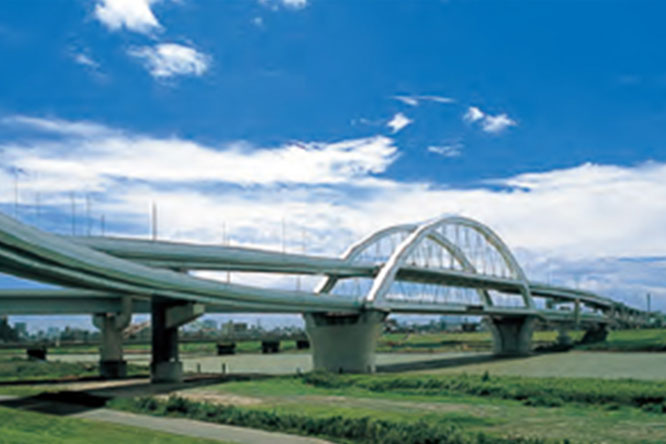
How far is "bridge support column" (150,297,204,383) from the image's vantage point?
50.4 meters

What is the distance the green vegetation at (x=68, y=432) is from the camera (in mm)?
22438

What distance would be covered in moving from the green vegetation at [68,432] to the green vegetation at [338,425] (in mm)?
3742

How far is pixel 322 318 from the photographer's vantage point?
6562cm

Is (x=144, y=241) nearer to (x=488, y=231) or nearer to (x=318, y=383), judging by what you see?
(x=318, y=383)

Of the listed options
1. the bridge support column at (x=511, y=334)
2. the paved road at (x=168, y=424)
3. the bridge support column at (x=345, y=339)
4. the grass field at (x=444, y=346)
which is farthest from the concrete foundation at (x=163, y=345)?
the bridge support column at (x=511, y=334)

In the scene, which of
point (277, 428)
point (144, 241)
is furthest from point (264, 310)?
point (277, 428)

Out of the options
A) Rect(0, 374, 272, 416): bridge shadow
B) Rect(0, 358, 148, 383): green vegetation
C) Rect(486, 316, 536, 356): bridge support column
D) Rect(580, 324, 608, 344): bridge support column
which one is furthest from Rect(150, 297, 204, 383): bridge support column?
Rect(580, 324, 608, 344): bridge support column

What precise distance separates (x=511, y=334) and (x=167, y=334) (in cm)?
6458

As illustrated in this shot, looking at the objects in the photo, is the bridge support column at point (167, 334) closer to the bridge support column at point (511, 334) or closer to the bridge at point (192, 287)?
the bridge at point (192, 287)

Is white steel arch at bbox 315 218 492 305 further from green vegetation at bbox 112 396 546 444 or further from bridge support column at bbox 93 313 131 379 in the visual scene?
green vegetation at bbox 112 396 546 444

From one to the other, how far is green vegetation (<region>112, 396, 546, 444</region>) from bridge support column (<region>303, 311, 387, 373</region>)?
32.2 m

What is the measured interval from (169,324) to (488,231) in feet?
199

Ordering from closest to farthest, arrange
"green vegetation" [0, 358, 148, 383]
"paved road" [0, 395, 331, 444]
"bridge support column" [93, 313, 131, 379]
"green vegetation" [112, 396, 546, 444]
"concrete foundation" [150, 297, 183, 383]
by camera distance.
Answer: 1. "green vegetation" [112, 396, 546, 444]
2. "paved road" [0, 395, 331, 444]
3. "concrete foundation" [150, 297, 183, 383]
4. "green vegetation" [0, 358, 148, 383]
5. "bridge support column" [93, 313, 131, 379]

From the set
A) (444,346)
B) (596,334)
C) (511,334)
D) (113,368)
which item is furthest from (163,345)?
(596,334)
